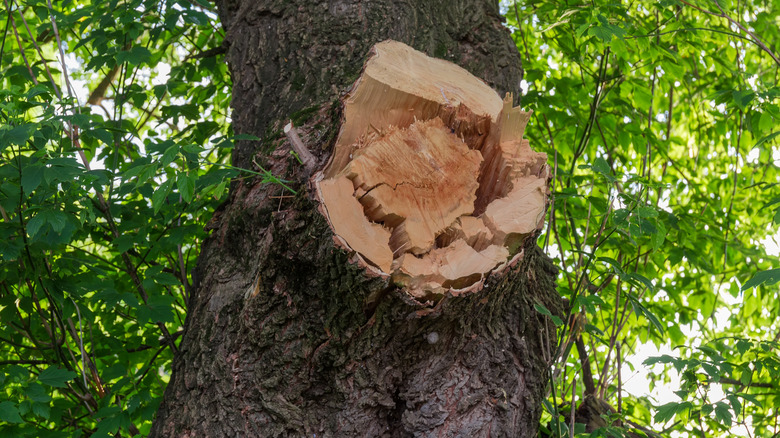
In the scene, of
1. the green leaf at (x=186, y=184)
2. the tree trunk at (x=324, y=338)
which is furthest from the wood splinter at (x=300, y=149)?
the green leaf at (x=186, y=184)

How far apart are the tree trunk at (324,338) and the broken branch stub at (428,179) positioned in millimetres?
48

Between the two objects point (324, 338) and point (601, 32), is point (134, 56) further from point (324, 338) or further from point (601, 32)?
point (601, 32)

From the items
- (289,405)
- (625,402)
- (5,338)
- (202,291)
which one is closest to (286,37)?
(202,291)

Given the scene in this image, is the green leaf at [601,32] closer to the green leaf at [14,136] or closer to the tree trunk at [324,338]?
the tree trunk at [324,338]

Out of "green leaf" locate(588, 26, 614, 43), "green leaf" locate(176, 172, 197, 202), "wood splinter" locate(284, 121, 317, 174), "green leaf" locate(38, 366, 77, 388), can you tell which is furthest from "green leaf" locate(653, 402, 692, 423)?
"green leaf" locate(38, 366, 77, 388)

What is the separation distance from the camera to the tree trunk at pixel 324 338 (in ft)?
5.30

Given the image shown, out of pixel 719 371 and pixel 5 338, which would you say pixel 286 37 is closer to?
pixel 5 338

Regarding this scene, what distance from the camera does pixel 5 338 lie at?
7.95 ft

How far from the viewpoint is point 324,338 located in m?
1.67

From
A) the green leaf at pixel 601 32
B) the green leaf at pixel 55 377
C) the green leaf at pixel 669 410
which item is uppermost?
the green leaf at pixel 601 32

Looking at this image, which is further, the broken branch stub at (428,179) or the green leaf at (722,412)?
the green leaf at (722,412)

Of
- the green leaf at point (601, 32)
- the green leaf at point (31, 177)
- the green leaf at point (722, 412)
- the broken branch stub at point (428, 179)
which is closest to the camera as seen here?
the broken branch stub at point (428, 179)

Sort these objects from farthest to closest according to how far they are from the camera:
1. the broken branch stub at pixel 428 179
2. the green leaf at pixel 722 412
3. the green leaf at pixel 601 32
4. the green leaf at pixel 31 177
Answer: the green leaf at pixel 601 32 < the green leaf at pixel 722 412 < the green leaf at pixel 31 177 < the broken branch stub at pixel 428 179

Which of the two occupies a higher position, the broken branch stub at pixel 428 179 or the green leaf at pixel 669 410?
the broken branch stub at pixel 428 179
